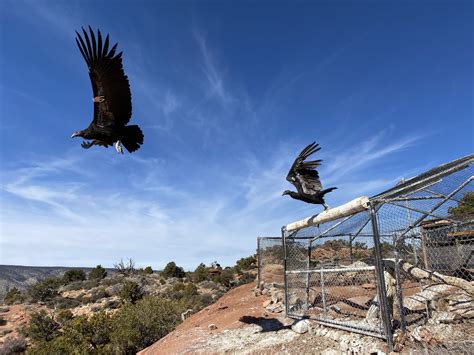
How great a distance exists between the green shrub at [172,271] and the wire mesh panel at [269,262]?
22.8 metres

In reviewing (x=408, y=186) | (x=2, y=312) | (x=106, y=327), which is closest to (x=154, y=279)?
(x=2, y=312)

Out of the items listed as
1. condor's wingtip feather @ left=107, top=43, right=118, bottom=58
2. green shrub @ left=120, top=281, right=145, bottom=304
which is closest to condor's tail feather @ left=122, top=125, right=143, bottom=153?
condor's wingtip feather @ left=107, top=43, right=118, bottom=58

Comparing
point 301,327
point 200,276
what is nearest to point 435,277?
point 301,327

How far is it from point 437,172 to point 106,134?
5631 mm

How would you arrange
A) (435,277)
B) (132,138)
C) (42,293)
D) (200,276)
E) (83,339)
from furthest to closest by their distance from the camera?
(200,276) < (42,293) < (83,339) < (132,138) < (435,277)

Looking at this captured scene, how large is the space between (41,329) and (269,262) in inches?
566

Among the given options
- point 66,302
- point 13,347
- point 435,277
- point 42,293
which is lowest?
point 13,347

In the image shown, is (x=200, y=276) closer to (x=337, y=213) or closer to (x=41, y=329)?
(x=41, y=329)

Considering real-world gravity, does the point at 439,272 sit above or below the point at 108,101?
below

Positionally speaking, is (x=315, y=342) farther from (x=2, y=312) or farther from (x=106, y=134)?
(x=2, y=312)

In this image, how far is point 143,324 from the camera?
13195 millimetres

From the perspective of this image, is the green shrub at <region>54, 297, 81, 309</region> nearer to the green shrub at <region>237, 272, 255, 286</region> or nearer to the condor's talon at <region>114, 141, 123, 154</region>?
the green shrub at <region>237, 272, 255, 286</region>

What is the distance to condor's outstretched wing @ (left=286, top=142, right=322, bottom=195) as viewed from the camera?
795cm

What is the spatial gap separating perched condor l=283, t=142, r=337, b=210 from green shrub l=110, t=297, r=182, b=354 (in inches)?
315
